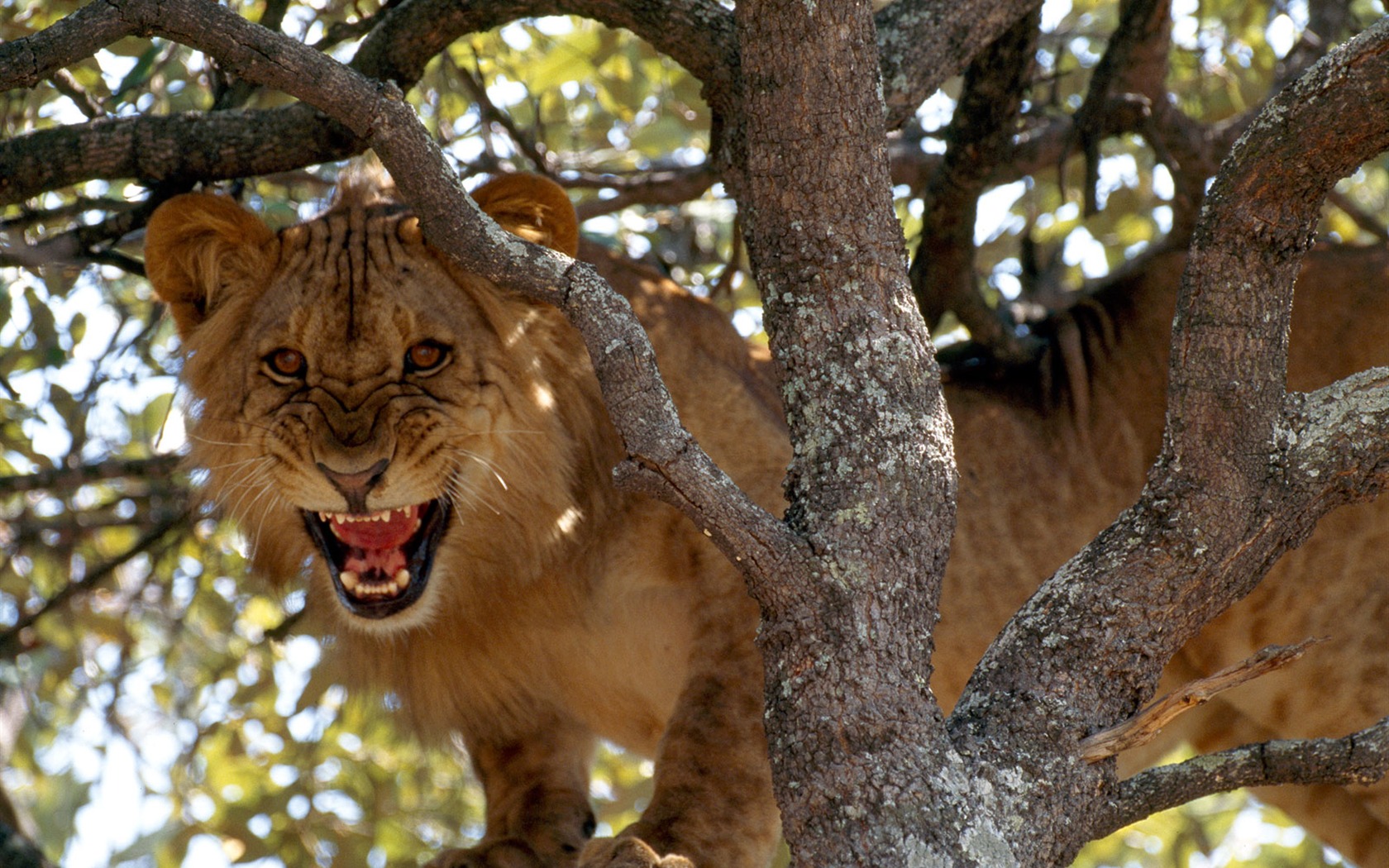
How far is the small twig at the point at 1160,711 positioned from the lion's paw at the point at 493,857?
6.13 ft

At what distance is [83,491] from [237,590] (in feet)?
4.78

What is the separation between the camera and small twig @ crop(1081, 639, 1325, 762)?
218 cm

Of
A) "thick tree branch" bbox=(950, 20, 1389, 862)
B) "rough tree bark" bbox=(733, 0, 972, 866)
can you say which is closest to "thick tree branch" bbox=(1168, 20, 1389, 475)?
A: "thick tree branch" bbox=(950, 20, 1389, 862)

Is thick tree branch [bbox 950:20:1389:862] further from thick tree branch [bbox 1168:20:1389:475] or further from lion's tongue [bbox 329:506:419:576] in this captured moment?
lion's tongue [bbox 329:506:419:576]

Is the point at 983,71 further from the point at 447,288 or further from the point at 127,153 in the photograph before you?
the point at 127,153

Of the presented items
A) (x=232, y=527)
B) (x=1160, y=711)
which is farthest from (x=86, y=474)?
(x=1160, y=711)

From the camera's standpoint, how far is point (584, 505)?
3740 mm

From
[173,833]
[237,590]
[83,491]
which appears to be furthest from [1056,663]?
[83,491]

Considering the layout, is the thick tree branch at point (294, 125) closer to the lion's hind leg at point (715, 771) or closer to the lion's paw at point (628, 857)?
the lion's hind leg at point (715, 771)

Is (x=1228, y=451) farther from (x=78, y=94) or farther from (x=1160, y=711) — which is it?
(x=78, y=94)

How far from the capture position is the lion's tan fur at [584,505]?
337cm

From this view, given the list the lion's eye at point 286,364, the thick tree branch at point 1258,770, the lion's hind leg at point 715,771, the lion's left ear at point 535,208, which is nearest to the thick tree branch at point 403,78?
the lion's left ear at point 535,208

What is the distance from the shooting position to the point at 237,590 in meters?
5.52

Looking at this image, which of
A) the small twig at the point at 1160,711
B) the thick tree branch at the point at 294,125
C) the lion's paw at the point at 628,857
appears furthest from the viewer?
the thick tree branch at the point at 294,125
